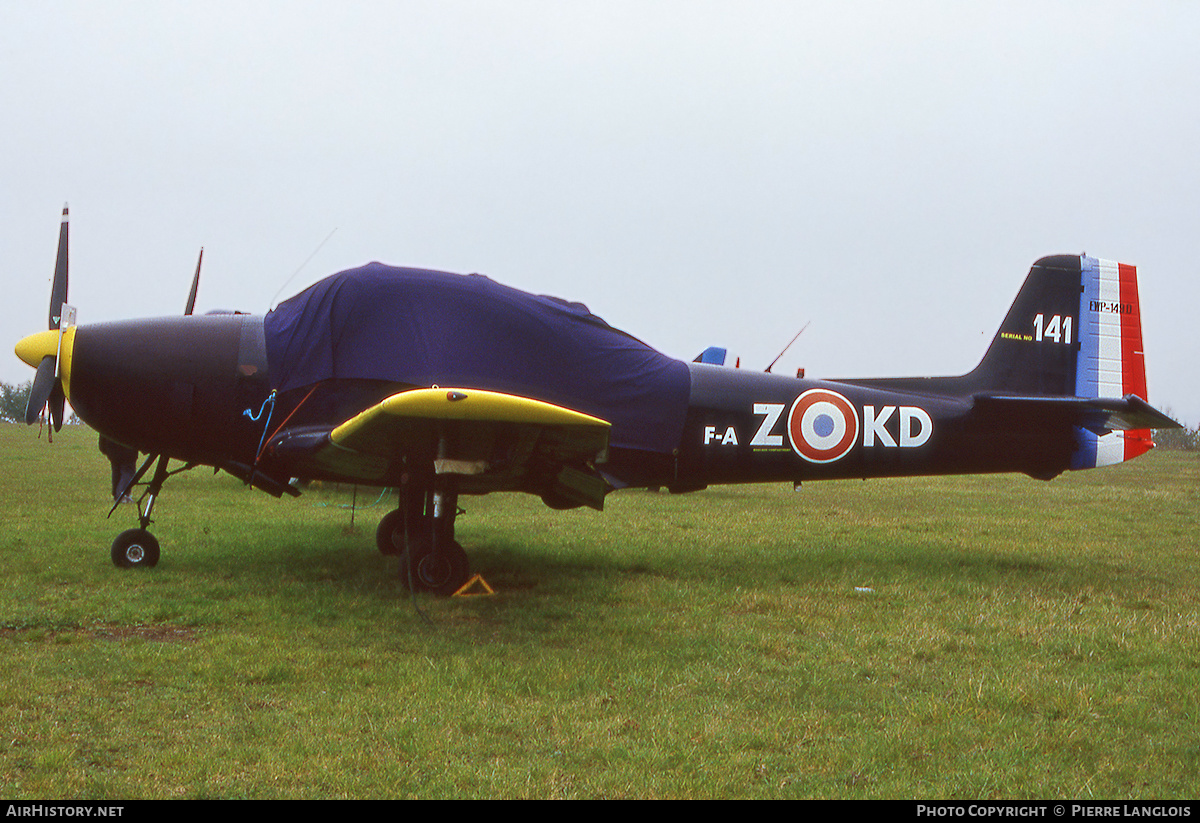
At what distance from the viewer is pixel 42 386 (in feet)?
21.3

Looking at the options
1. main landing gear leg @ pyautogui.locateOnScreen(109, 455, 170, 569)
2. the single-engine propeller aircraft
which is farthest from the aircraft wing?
main landing gear leg @ pyautogui.locateOnScreen(109, 455, 170, 569)

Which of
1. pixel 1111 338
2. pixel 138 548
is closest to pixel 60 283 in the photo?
pixel 138 548

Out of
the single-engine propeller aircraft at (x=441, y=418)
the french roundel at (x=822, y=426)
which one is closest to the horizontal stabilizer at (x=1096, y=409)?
the single-engine propeller aircraft at (x=441, y=418)

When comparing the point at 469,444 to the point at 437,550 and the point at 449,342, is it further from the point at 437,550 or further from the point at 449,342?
the point at 437,550

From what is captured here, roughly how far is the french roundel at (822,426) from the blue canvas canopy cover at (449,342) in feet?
5.41

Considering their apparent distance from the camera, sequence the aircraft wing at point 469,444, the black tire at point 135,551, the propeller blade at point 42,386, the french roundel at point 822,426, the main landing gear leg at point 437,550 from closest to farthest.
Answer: the aircraft wing at point 469,444 < the propeller blade at point 42,386 < the main landing gear leg at point 437,550 < the black tire at point 135,551 < the french roundel at point 822,426

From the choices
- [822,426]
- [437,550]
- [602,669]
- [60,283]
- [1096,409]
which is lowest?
[602,669]

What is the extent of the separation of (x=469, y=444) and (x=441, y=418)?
0.68 metres

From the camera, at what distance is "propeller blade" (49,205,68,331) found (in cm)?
686

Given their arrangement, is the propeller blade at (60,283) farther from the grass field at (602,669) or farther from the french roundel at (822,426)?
the french roundel at (822,426)

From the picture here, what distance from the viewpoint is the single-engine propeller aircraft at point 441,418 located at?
6477mm

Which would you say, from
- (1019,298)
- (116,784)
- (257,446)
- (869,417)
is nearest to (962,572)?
(869,417)

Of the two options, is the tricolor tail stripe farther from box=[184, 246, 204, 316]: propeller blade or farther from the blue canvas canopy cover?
box=[184, 246, 204, 316]: propeller blade

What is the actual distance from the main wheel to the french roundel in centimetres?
328
